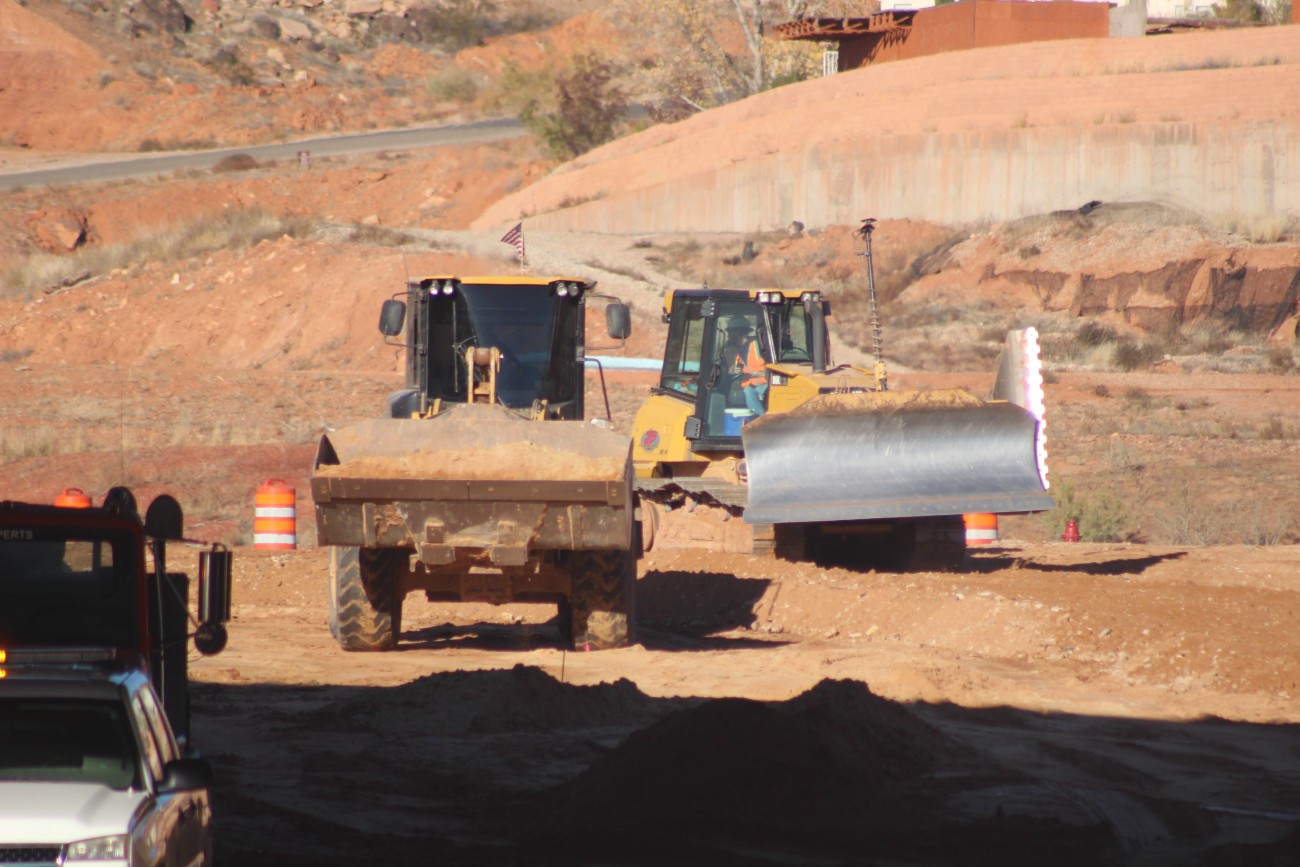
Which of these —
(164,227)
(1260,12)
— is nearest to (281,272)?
(164,227)

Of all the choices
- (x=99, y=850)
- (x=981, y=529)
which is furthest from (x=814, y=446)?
(x=99, y=850)

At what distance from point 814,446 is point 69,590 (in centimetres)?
886

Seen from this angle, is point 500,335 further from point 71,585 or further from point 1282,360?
point 1282,360

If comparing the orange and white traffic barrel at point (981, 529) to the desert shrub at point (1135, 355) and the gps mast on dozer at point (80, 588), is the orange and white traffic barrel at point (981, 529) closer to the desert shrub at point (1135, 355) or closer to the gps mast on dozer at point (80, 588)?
the gps mast on dozer at point (80, 588)

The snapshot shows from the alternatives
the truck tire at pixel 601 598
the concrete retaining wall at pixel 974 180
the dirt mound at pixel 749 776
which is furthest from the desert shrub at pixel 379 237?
the dirt mound at pixel 749 776

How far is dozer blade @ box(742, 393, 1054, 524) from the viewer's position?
14.3 meters

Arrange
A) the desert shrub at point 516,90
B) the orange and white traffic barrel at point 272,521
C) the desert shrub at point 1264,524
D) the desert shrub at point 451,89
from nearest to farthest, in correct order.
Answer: the orange and white traffic barrel at point 272,521 < the desert shrub at point 1264,524 < the desert shrub at point 516,90 < the desert shrub at point 451,89

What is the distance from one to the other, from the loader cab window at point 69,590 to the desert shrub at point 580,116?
53324 mm

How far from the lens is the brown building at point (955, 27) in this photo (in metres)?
54.0

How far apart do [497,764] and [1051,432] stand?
19630mm

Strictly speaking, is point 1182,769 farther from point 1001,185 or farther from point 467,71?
point 467,71

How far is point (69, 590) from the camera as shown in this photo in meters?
6.41

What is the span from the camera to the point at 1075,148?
4350 centimetres

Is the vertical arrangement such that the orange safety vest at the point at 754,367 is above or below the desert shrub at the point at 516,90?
below
